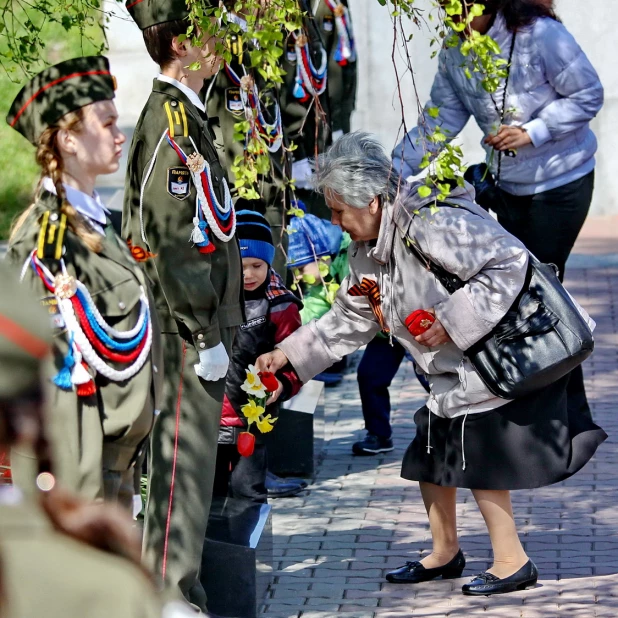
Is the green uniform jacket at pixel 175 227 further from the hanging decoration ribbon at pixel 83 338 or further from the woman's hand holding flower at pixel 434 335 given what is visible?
the woman's hand holding flower at pixel 434 335

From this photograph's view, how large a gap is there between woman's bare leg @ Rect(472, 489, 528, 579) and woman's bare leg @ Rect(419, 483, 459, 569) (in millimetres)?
150

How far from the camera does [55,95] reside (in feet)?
11.2

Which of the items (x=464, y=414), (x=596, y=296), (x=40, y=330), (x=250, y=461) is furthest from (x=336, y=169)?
(x=596, y=296)

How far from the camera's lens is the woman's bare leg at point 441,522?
15.8ft

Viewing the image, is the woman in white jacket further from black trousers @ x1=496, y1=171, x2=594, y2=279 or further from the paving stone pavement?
the paving stone pavement

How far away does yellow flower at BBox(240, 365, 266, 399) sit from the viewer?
4.67 meters

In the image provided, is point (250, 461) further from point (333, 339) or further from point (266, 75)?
point (266, 75)

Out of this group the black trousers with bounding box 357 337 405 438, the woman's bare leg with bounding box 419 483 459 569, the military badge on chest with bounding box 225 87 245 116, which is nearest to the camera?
the woman's bare leg with bounding box 419 483 459 569

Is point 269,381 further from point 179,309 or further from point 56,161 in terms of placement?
point 56,161

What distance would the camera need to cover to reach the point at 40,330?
5.75 ft

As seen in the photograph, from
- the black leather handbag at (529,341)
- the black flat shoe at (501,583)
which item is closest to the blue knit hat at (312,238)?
the black leather handbag at (529,341)

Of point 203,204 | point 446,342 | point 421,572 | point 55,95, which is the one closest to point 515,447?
point 446,342

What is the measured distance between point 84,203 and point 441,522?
2104 millimetres

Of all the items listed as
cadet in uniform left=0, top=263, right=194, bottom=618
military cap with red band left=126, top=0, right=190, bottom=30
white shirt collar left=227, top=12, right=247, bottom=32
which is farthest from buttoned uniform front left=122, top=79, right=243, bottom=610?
cadet in uniform left=0, top=263, right=194, bottom=618
